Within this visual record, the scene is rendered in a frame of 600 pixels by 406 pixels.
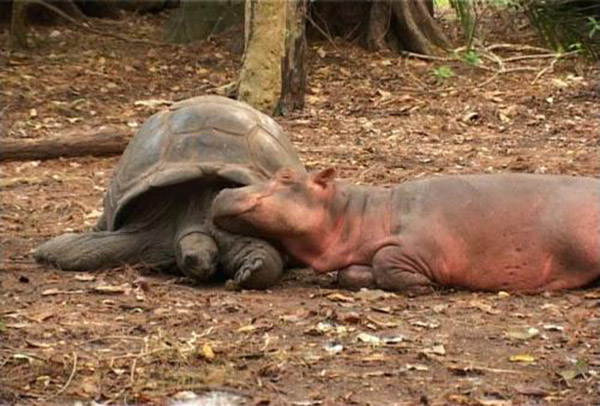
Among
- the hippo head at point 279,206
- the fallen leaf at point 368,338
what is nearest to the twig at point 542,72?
the hippo head at point 279,206

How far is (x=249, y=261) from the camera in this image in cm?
486

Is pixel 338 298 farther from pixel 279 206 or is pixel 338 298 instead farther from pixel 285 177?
pixel 285 177

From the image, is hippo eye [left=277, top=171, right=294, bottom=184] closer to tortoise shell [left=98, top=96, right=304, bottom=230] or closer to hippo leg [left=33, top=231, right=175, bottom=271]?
tortoise shell [left=98, top=96, right=304, bottom=230]

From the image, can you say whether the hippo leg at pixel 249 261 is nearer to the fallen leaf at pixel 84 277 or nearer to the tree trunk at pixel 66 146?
the fallen leaf at pixel 84 277

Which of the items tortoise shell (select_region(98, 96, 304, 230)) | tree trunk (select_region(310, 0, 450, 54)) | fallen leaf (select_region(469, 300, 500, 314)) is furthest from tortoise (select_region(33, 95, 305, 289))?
tree trunk (select_region(310, 0, 450, 54))

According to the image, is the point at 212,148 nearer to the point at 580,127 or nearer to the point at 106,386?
the point at 106,386

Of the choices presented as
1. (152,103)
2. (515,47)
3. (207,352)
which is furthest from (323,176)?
(515,47)

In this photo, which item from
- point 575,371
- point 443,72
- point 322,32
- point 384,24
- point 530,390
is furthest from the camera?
point 322,32

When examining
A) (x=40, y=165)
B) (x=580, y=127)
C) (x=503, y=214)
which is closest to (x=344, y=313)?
(x=503, y=214)

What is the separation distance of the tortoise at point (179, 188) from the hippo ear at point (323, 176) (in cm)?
28

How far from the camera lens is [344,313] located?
14.1 feet

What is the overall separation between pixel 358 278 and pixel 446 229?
0.39 m

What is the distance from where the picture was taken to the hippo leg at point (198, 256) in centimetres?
492

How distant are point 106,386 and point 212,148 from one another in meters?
1.93
